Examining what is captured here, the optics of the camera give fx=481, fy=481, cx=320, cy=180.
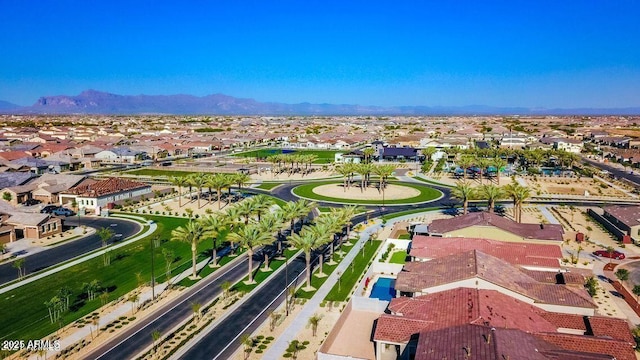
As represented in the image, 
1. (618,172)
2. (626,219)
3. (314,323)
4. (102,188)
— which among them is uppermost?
(102,188)

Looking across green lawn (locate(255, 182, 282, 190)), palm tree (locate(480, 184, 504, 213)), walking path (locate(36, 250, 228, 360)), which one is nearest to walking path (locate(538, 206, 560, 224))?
palm tree (locate(480, 184, 504, 213))

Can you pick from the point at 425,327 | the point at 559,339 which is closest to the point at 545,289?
the point at 559,339

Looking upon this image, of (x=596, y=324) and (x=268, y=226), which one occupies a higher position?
(x=268, y=226)

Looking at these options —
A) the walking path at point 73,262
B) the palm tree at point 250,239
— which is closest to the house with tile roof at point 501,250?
the palm tree at point 250,239

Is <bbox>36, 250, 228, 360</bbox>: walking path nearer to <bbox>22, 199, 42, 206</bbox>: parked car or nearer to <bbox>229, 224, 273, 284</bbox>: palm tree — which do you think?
<bbox>229, 224, 273, 284</bbox>: palm tree

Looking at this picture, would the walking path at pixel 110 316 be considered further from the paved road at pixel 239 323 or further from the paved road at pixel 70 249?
the paved road at pixel 70 249

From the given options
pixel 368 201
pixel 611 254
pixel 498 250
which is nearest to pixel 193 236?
pixel 498 250

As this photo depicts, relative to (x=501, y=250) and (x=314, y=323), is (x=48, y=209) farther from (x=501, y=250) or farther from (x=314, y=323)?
(x=501, y=250)

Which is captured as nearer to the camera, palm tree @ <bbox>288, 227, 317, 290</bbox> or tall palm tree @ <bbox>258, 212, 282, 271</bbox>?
palm tree @ <bbox>288, 227, 317, 290</bbox>
